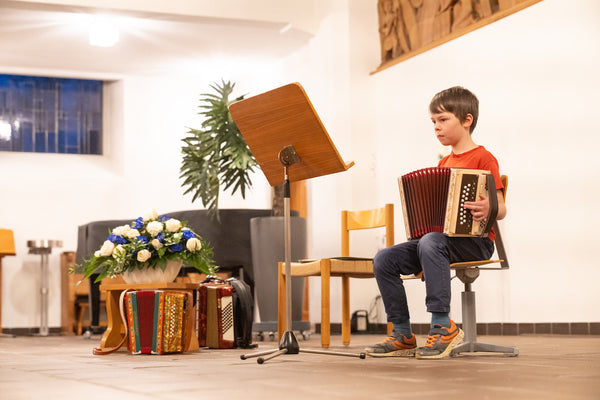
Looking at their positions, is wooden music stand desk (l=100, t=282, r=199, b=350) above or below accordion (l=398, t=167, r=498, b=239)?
below

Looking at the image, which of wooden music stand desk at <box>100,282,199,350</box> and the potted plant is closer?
wooden music stand desk at <box>100,282,199,350</box>

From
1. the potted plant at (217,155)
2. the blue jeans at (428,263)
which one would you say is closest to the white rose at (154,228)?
the blue jeans at (428,263)

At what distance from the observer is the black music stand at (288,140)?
301 cm

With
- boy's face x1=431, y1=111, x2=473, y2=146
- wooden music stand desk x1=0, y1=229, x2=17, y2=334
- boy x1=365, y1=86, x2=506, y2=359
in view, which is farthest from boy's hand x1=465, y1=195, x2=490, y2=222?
wooden music stand desk x1=0, y1=229, x2=17, y2=334

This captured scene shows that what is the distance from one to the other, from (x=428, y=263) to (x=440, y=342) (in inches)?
12.0

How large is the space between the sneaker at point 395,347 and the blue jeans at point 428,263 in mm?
79

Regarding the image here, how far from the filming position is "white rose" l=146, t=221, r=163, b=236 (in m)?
4.20

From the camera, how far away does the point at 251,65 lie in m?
8.84

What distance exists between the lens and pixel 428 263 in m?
3.24

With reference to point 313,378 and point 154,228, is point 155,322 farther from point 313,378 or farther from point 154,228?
point 313,378

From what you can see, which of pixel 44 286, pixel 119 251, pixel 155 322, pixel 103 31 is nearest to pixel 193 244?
pixel 119 251

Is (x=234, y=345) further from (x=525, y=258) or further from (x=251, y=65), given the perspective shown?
(x=251, y=65)

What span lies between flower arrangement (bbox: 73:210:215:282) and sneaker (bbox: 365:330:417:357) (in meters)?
1.26

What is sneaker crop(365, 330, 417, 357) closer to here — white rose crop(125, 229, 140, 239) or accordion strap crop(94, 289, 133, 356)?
accordion strap crop(94, 289, 133, 356)
